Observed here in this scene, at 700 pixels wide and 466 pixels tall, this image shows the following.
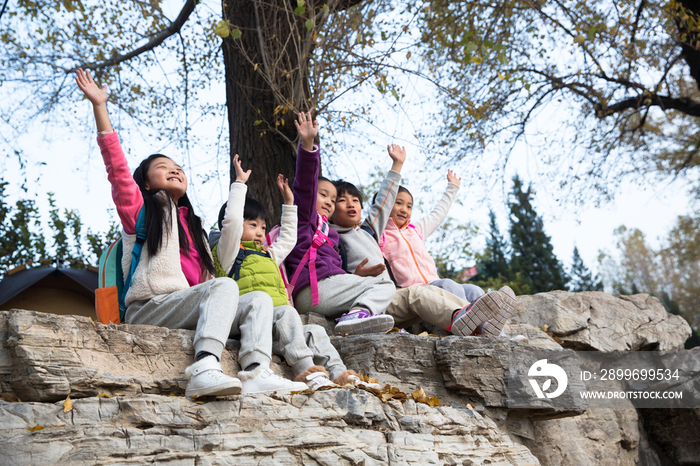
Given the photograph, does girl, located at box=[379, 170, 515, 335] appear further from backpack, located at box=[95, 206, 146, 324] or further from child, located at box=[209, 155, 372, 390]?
backpack, located at box=[95, 206, 146, 324]

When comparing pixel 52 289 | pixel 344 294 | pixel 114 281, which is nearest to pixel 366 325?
pixel 344 294

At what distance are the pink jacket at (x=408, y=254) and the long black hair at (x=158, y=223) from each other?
1937 mm

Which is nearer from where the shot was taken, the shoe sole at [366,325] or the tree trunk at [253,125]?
the shoe sole at [366,325]

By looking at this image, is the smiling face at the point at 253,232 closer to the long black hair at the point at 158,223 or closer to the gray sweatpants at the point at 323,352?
the long black hair at the point at 158,223

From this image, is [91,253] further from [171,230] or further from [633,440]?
[633,440]

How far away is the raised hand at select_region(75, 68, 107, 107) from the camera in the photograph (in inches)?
138

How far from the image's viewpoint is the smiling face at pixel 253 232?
412 cm

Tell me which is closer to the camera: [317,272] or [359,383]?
[359,383]

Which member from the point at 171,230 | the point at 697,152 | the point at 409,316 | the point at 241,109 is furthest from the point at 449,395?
the point at 697,152

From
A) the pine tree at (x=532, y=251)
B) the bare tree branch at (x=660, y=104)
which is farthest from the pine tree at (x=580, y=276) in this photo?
the bare tree branch at (x=660, y=104)

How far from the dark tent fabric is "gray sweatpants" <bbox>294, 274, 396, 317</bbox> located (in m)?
4.11

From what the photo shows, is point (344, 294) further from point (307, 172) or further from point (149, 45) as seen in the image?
point (149, 45)

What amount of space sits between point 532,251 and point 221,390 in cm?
2986

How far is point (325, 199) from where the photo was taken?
4.89 meters
